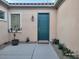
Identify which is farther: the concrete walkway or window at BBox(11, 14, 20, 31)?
window at BBox(11, 14, 20, 31)

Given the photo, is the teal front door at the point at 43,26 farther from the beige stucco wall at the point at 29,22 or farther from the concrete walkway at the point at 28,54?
the concrete walkway at the point at 28,54

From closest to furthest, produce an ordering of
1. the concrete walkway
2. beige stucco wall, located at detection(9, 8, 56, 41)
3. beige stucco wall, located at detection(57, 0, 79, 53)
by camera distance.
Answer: beige stucco wall, located at detection(57, 0, 79, 53), the concrete walkway, beige stucco wall, located at detection(9, 8, 56, 41)

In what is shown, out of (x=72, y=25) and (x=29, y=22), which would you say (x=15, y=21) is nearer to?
(x=29, y=22)

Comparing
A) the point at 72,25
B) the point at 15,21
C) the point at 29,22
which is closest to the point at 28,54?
the point at 72,25

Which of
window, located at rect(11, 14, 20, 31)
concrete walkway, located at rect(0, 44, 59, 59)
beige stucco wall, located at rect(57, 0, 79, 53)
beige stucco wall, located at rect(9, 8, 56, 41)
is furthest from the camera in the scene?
window, located at rect(11, 14, 20, 31)

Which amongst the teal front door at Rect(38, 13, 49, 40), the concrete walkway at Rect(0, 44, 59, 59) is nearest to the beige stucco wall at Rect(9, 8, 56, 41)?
the teal front door at Rect(38, 13, 49, 40)

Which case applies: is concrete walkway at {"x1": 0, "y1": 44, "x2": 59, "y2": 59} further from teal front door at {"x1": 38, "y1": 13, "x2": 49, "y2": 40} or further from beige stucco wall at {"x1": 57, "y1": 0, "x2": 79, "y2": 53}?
teal front door at {"x1": 38, "y1": 13, "x2": 49, "y2": 40}

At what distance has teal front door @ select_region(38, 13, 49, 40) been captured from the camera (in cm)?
1141

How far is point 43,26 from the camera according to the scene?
450 inches

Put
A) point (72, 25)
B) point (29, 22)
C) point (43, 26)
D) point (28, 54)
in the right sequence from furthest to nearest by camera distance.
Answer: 1. point (43, 26)
2. point (29, 22)
3. point (28, 54)
4. point (72, 25)

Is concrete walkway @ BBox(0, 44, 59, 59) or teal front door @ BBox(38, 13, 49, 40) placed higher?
teal front door @ BBox(38, 13, 49, 40)

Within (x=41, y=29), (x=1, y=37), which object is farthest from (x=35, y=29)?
(x=1, y=37)

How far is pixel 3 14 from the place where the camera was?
33.3 ft

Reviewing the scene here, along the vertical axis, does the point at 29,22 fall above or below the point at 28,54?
above
